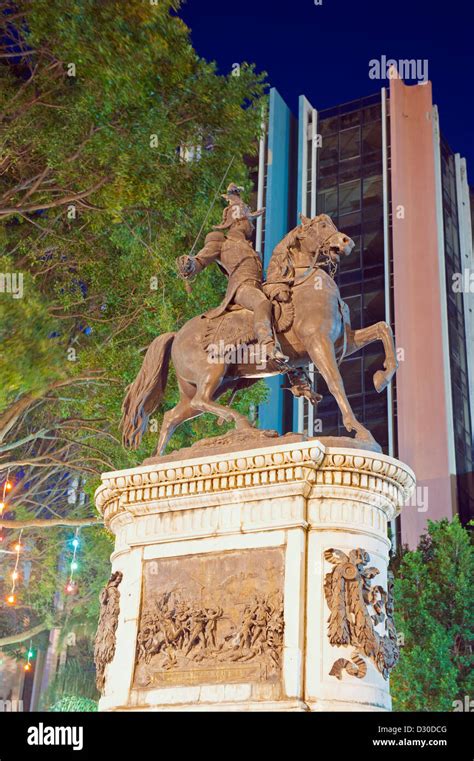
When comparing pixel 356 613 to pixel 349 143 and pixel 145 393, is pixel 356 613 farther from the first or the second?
pixel 349 143

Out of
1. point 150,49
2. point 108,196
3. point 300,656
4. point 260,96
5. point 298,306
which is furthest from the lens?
point 260,96

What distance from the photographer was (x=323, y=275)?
877 cm

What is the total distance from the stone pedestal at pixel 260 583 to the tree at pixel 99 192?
7.54 meters

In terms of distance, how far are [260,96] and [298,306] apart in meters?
10.9

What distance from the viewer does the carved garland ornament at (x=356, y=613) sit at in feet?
22.5

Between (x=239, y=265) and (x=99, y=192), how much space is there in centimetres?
817

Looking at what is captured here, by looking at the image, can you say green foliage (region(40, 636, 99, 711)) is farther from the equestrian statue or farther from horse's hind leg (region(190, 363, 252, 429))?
horse's hind leg (region(190, 363, 252, 429))

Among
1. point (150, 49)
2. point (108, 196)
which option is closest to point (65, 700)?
point (108, 196)

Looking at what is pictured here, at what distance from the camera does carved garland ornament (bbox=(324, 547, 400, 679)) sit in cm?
687

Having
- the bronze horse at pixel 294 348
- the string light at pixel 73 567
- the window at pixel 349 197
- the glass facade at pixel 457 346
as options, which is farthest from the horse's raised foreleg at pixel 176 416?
the window at pixel 349 197

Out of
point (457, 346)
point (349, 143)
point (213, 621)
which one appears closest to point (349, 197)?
point (349, 143)

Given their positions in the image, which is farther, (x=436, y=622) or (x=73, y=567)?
(x=73, y=567)

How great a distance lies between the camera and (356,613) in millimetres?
7004
